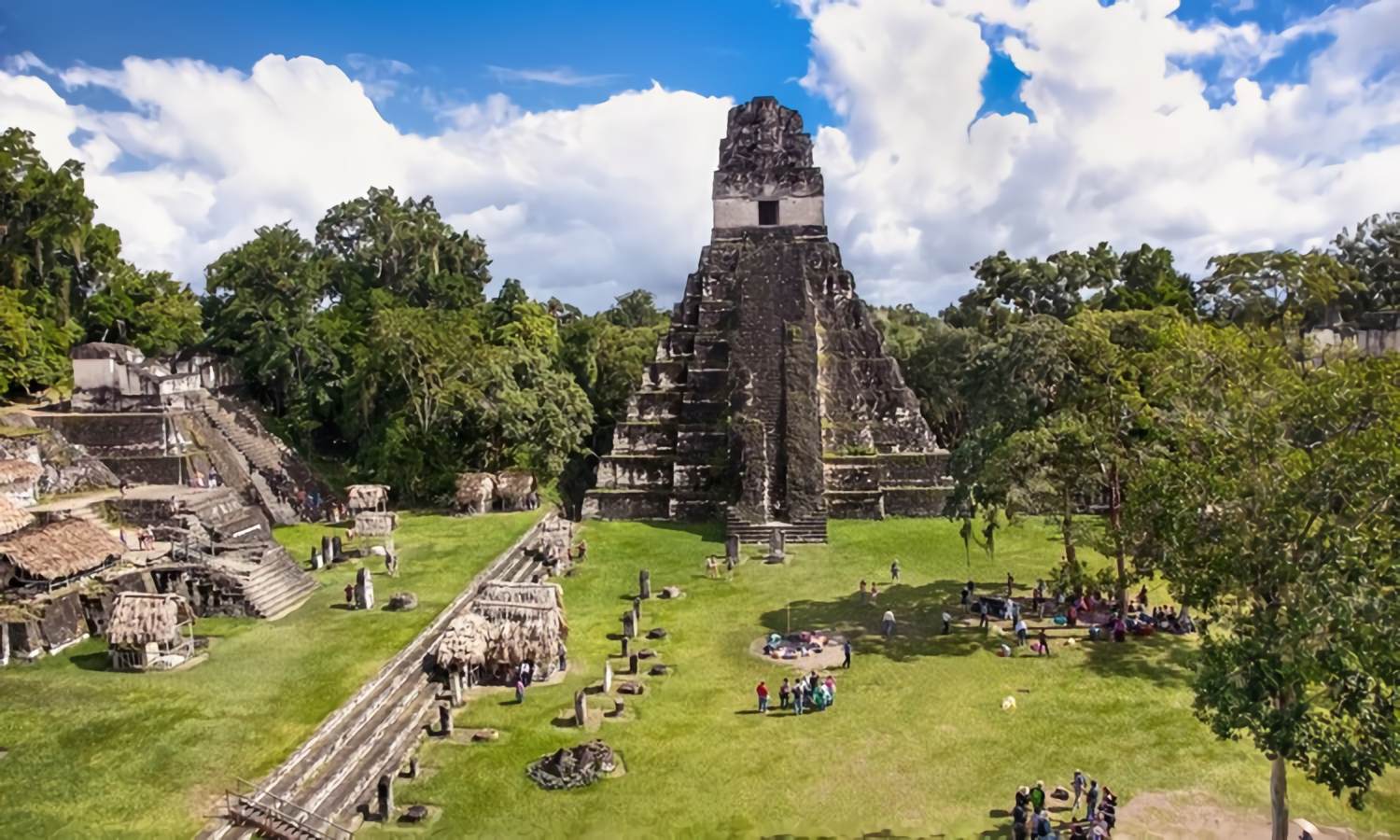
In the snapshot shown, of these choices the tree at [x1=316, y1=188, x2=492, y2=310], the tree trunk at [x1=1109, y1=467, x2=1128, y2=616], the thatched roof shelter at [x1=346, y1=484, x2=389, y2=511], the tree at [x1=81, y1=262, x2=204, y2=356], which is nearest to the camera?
the tree trunk at [x1=1109, y1=467, x2=1128, y2=616]

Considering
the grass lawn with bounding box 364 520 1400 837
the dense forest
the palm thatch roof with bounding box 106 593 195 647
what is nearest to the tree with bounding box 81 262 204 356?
the dense forest

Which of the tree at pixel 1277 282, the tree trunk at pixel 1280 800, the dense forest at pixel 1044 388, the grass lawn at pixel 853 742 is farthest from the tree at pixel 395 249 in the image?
the tree trunk at pixel 1280 800

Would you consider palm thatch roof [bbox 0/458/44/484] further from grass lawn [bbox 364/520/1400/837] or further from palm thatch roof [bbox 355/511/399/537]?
grass lawn [bbox 364/520/1400/837]

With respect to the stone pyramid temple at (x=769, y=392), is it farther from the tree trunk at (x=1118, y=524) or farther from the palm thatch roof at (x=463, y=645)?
the palm thatch roof at (x=463, y=645)

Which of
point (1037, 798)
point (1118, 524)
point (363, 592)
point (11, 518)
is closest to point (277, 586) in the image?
point (363, 592)

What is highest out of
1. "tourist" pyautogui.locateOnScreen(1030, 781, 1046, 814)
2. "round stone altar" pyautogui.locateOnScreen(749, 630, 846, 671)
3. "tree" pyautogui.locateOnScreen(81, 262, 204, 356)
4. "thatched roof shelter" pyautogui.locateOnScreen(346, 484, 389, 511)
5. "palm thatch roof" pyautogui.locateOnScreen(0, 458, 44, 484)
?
"tree" pyautogui.locateOnScreen(81, 262, 204, 356)

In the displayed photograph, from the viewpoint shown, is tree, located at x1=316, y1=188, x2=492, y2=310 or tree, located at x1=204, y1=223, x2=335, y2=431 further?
tree, located at x1=316, y1=188, x2=492, y2=310

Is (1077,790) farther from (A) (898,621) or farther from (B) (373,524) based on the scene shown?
(B) (373,524)
